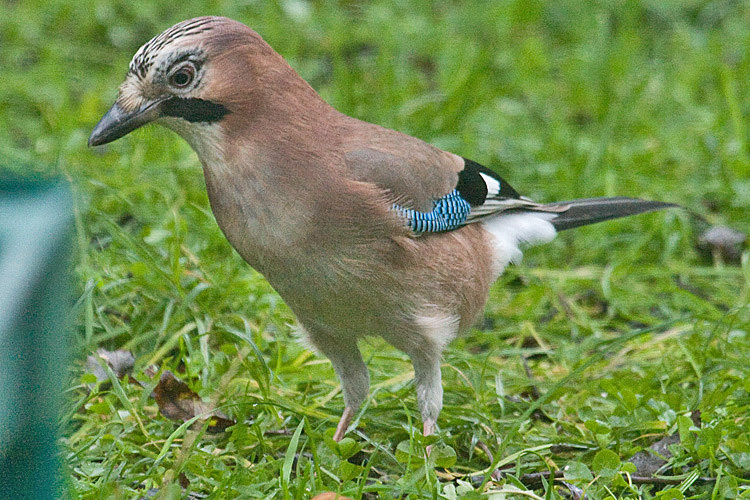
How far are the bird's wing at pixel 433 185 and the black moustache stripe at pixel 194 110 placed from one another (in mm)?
390

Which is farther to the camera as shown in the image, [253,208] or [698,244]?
[698,244]

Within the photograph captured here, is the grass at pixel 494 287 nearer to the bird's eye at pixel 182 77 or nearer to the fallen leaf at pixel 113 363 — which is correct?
the fallen leaf at pixel 113 363

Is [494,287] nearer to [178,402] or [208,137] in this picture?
[178,402]

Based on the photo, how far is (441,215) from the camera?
306 centimetres

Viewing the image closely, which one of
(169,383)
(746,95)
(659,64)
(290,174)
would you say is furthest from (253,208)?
(659,64)

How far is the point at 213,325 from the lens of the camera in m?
3.51

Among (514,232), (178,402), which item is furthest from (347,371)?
(514,232)

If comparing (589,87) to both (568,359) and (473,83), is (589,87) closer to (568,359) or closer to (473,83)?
(473,83)

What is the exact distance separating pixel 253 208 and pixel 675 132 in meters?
3.31

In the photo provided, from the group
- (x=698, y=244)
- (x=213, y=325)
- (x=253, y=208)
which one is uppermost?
(x=253, y=208)

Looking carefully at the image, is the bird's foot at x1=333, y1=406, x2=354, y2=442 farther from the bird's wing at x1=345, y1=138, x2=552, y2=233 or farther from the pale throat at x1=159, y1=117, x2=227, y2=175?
the pale throat at x1=159, y1=117, x2=227, y2=175

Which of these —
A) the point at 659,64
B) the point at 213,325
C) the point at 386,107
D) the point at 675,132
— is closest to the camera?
the point at 213,325

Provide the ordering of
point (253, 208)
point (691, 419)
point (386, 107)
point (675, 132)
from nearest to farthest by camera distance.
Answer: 1. point (253, 208)
2. point (691, 419)
3. point (386, 107)
4. point (675, 132)

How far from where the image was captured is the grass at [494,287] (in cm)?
289
